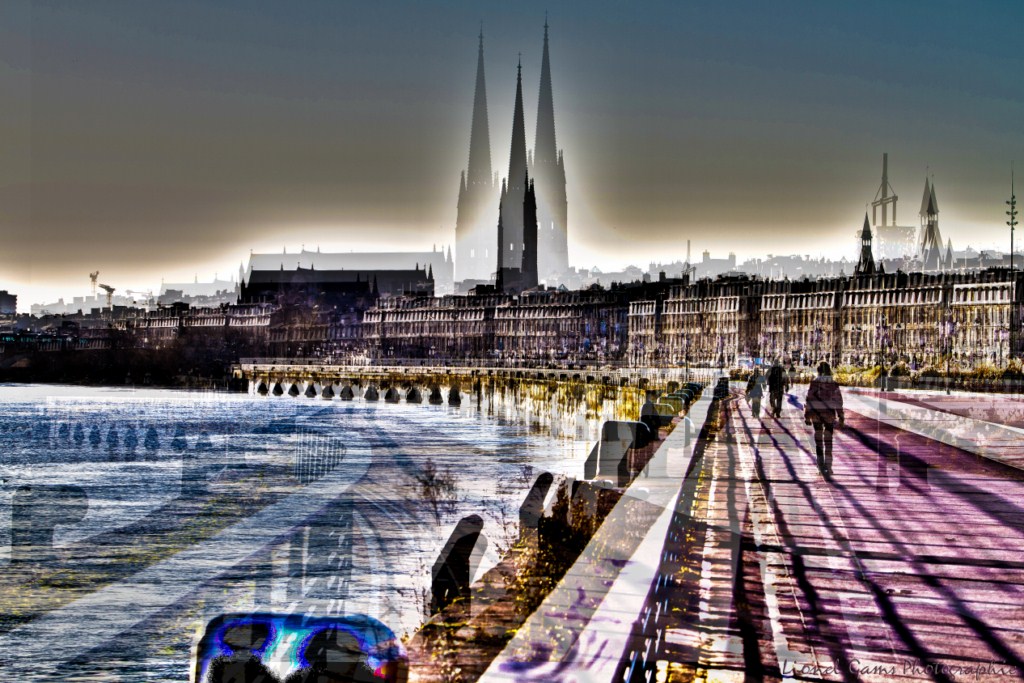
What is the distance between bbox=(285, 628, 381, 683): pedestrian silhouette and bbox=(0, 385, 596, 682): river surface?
7.62m

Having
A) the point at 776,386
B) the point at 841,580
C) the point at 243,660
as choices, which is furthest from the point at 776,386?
the point at 243,660

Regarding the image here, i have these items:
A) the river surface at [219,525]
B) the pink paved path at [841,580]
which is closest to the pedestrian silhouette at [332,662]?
the pink paved path at [841,580]

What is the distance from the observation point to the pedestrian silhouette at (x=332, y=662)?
33.8 ft

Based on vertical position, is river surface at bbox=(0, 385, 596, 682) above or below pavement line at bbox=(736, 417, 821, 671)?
below

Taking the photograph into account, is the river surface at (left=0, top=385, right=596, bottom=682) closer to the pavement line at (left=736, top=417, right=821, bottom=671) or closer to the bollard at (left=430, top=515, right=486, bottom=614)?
the bollard at (left=430, top=515, right=486, bottom=614)

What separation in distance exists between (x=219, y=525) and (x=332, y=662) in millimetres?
28693

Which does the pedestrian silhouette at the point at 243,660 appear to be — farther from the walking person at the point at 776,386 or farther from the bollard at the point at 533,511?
the walking person at the point at 776,386

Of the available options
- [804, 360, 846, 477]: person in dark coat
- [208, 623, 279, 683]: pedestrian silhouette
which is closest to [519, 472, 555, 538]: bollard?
[804, 360, 846, 477]: person in dark coat

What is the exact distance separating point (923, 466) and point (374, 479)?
2731cm

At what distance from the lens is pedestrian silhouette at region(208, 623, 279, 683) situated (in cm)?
1042

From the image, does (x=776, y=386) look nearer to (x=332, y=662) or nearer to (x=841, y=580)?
(x=841, y=580)

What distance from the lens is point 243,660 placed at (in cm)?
1055

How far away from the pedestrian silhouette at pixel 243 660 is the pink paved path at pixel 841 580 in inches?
122

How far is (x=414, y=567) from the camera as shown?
27.5 m
